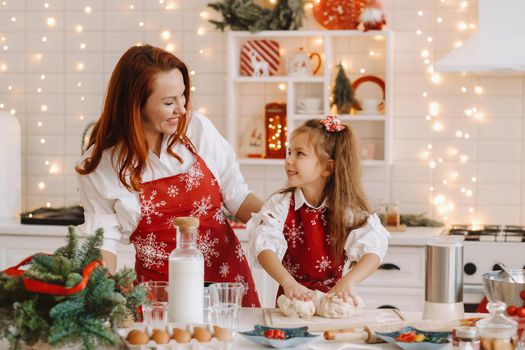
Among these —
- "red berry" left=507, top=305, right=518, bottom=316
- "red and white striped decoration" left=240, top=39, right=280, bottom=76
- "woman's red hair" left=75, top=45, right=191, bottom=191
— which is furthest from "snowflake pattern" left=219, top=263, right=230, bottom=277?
"red and white striped decoration" left=240, top=39, right=280, bottom=76

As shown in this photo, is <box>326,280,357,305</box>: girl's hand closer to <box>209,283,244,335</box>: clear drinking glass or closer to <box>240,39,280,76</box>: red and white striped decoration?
<box>209,283,244,335</box>: clear drinking glass

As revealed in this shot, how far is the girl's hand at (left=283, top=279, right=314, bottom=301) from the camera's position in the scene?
229 centimetres

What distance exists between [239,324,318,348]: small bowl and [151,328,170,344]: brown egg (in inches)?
8.7

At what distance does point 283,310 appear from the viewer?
2.27 metres

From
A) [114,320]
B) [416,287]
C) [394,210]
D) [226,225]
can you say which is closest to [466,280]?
[416,287]

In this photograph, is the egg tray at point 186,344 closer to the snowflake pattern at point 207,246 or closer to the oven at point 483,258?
the snowflake pattern at point 207,246

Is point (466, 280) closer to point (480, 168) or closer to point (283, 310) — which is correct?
point (480, 168)

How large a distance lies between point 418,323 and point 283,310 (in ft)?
1.16

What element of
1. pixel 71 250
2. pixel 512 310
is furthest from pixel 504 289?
pixel 71 250

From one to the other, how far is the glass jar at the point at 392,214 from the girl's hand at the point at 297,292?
1749 mm

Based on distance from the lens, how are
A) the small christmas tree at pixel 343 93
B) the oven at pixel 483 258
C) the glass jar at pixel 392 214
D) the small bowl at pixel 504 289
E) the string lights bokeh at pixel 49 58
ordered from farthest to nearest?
1. the string lights bokeh at pixel 49 58
2. the small christmas tree at pixel 343 93
3. the glass jar at pixel 392 214
4. the oven at pixel 483 258
5. the small bowl at pixel 504 289

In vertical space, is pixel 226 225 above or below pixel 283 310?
above

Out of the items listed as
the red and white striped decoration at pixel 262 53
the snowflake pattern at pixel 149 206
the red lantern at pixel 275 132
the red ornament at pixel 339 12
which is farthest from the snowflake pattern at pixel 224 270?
the red ornament at pixel 339 12

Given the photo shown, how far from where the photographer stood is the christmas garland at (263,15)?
4.27 metres
